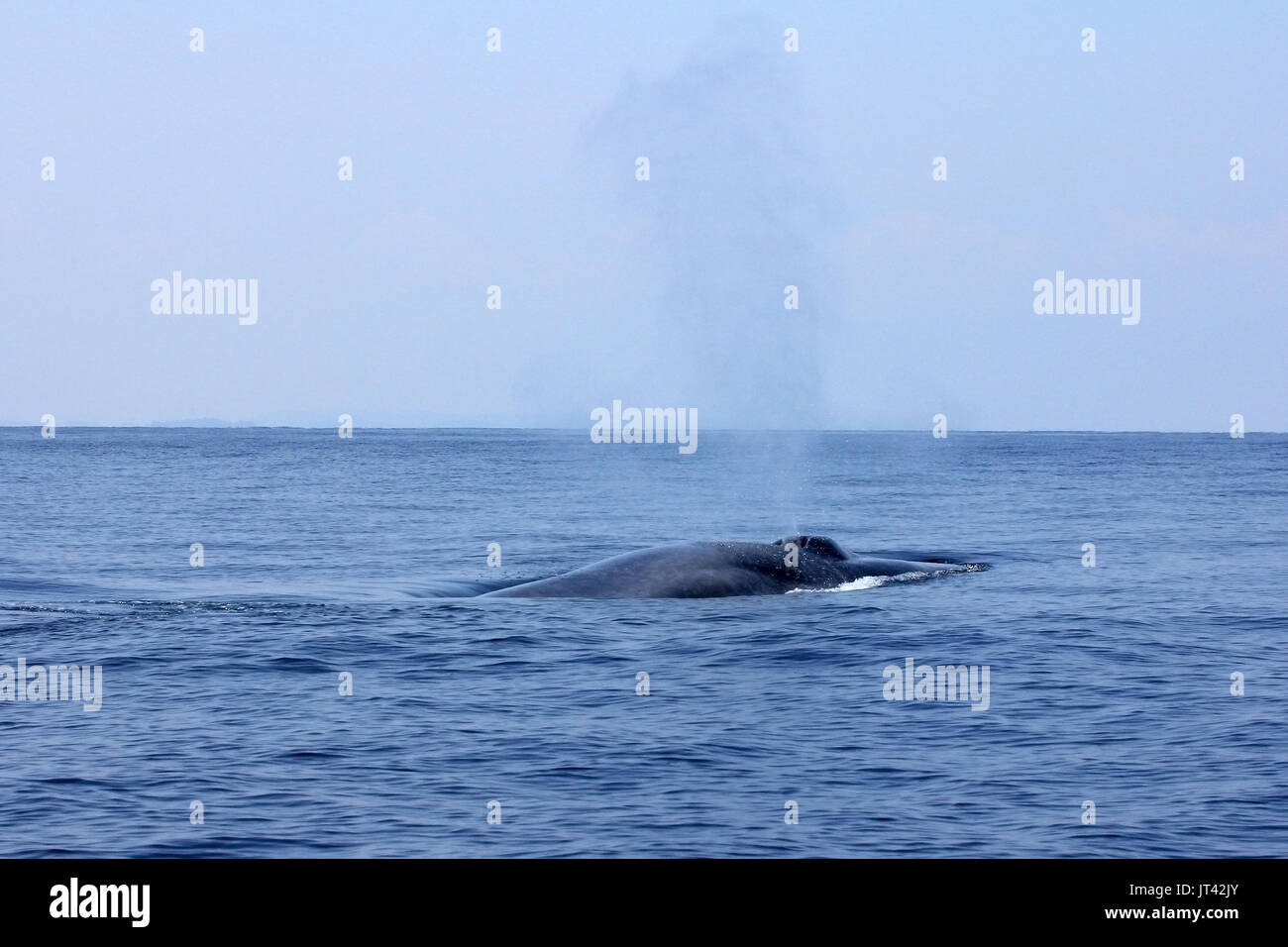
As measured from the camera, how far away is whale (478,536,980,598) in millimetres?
27297

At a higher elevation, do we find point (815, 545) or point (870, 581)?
point (815, 545)

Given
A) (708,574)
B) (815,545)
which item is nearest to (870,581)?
Answer: (815,545)

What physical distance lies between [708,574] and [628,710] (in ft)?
31.2

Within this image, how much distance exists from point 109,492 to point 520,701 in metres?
62.1

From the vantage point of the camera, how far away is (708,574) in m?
27.4

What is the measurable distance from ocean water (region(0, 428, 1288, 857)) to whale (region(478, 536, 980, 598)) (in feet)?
1.81

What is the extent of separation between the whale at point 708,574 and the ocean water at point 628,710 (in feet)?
1.81

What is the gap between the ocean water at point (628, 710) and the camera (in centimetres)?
1297

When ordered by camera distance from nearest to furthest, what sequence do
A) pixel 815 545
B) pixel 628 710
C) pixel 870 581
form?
pixel 628 710
pixel 815 545
pixel 870 581

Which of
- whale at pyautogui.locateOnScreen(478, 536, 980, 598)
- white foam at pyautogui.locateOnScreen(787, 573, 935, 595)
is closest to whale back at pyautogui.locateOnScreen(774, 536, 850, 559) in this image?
whale at pyautogui.locateOnScreen(478, 536, 980, 598)

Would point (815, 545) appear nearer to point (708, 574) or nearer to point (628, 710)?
point (708, 574)

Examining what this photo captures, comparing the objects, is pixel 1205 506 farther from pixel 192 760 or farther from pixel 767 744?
pixel 192 760

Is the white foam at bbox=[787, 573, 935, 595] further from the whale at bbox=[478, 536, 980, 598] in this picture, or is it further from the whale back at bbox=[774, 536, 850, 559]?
the whale back at bbox=[774, 536, 850, 559]
